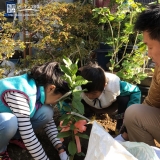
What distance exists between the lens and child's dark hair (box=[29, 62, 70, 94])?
1706mm

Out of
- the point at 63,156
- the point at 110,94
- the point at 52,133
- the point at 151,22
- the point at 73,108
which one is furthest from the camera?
the point at 110,94

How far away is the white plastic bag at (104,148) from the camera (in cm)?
100

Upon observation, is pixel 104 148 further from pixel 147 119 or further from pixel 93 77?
pixel 93 77

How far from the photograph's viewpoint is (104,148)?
1.03m

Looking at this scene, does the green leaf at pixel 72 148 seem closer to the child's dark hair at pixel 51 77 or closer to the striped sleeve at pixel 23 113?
the striped sleeve at pixel 23 113

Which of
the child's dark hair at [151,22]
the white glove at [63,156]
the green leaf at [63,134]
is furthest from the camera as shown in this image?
the white glove at [63,156]

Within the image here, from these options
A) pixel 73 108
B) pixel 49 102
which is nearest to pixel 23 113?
pixel 49 102

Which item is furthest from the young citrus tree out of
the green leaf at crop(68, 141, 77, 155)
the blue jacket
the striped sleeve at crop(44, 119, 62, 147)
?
the striped sleeve at crop(44, 119, 62, 147)

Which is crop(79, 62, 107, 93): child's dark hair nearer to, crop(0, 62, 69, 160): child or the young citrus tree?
crop(0, 62, 69, 160): child

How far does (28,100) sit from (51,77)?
201 millimetres

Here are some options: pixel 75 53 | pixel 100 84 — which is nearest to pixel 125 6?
pixel 75 53

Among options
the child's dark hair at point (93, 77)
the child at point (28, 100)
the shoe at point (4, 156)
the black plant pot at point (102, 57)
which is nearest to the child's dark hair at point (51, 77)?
the child at point (28, 100)

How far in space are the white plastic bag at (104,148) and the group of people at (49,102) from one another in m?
0.51

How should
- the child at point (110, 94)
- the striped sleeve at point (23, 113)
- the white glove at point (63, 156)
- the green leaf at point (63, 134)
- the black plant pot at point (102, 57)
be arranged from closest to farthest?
1. the green leaf at point (63, 134)
2. the striped sleeve at point (23, 113)
3. the white glove at point (63, 156)
4. the child at point (110, 94)
5. the black plant pot at point (102, 57)
